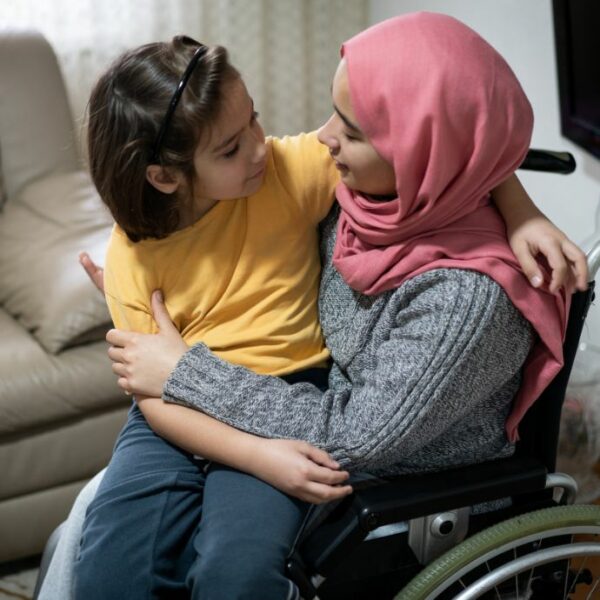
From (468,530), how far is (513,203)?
0.44m

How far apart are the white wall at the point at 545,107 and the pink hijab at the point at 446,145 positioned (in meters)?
1.07

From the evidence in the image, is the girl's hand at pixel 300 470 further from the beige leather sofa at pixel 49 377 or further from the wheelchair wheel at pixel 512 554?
the beige leather sofa at pixel 49 377

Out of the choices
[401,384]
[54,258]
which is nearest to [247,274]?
[401,384]

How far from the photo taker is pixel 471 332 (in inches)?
40.2

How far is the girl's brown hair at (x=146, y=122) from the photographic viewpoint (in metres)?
1.19

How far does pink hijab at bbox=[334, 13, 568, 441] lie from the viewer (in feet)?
3.36

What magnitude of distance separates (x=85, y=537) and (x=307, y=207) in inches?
21.9

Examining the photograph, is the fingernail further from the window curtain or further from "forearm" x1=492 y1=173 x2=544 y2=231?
the window curtain

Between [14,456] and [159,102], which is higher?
[159,102]

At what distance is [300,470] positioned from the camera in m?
1.08

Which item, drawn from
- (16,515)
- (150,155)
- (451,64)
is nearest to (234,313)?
(150,155)

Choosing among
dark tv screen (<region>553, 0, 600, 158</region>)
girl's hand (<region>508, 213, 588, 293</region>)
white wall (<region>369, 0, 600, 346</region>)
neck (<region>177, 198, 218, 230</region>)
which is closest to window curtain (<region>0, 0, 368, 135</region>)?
white wall (<region>369, 0, 600, 346</region>)

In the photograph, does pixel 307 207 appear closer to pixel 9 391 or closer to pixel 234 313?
pixel 234 313

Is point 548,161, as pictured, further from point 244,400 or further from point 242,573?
point 242,573
